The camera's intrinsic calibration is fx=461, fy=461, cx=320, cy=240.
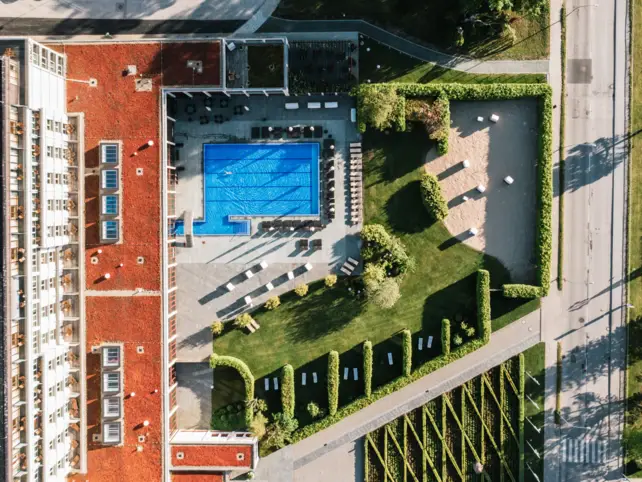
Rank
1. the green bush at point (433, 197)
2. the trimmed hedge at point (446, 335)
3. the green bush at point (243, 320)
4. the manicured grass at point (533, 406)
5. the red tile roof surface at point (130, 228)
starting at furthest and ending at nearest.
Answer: the manicured grass at point (533, 406)
the trimmed hedge at point (446, 335)
the green bush at point (243, 320)
the green bush at point (433, 197)
the red tile roof surface at point (130, 228)

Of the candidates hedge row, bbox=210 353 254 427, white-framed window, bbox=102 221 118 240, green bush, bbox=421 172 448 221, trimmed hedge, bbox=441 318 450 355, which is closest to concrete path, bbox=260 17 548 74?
green bush, bbox=421 172 448 221

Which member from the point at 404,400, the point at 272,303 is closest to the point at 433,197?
the point at 272,303

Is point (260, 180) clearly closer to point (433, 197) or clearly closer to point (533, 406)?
point (433, 197)

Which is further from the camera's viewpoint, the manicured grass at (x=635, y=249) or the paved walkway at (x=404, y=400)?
the paved walkway at (x=404, y=400)

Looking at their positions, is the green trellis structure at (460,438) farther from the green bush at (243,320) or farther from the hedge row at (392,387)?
the green bush at (243,320)

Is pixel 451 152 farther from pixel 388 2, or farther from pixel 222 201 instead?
pixel 222 201

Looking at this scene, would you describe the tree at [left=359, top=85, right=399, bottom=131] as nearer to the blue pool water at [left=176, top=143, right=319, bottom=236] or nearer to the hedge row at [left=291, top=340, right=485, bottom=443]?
the blue pool water at [left=176, top=143, right=319, bottom=236]

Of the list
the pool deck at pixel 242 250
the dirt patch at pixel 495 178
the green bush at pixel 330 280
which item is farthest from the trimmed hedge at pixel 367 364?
the dirt patch at pixel 495 178
